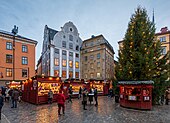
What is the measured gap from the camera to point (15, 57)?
31859mm

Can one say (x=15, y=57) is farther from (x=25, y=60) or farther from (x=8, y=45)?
(x=8, y=45)

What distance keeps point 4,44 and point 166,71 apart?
95.1ft

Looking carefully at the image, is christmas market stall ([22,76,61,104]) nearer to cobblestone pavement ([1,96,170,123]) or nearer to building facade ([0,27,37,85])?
cobblestone pavement ([1,96,170,123])

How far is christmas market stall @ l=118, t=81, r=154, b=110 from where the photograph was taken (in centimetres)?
1332

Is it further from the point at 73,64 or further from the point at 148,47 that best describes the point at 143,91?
the point at 73,64

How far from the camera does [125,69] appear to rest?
51.9ft

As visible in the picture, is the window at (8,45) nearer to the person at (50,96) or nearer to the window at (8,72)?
the window at (8,72)

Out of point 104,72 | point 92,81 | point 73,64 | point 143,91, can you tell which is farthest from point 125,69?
point 73,64

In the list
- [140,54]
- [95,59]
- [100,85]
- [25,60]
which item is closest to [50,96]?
[140,54]

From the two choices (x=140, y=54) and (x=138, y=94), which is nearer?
(x=138, y=94)

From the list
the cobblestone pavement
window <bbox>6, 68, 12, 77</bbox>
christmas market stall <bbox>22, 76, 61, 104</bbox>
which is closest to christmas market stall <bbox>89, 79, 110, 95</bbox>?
christmas market stall <bbox>22, 76, 61, 104</bbox>

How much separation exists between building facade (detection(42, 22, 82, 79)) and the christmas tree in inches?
918

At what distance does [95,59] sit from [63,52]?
9175 millimetres

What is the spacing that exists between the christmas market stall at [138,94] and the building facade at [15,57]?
2469cm
